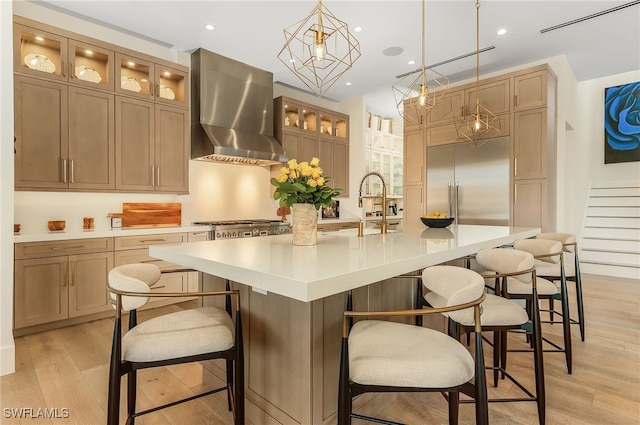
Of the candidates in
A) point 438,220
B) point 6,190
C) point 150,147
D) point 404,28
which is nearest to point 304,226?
point 438,220

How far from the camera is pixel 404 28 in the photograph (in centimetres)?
389

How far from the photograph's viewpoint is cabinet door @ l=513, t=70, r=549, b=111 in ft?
14.5

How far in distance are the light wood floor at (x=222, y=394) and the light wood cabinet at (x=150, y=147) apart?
1.69 metres

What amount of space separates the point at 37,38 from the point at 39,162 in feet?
3.84

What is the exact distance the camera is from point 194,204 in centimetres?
453

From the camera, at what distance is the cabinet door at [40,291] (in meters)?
2.88

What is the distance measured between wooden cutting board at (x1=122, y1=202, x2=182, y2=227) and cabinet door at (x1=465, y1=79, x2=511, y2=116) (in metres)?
4.46

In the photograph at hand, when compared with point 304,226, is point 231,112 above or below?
above

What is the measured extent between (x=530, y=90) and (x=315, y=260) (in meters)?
4.62

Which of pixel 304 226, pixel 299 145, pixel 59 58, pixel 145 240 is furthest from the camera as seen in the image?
pixel 299 145

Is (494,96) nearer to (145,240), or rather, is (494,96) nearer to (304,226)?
(304,226)

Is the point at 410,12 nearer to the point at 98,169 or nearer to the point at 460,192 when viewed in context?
the point at 460,192

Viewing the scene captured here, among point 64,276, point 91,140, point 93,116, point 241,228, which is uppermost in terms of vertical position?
point 93,116

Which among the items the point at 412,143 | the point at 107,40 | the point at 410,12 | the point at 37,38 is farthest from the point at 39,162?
the point at 412,143
